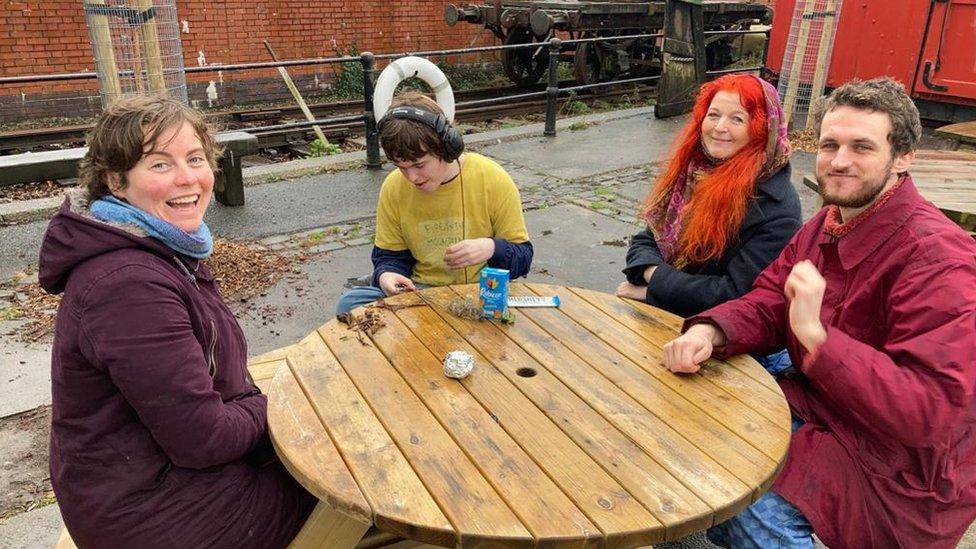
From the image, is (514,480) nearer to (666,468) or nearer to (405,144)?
(666,468)

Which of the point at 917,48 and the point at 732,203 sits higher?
the point at 917,48

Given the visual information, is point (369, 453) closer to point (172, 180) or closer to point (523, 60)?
point (172, 180)

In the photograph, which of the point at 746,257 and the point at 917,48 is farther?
the point at 917,48

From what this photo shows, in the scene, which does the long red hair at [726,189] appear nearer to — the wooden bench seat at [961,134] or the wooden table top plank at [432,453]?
the wooden table top plank at [432,453]

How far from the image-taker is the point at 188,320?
5.64 feet

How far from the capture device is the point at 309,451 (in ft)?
5.69

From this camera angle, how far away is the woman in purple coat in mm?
1632

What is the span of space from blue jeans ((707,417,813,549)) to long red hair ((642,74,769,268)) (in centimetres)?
100

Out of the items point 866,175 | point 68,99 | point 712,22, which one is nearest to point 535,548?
point 866,175

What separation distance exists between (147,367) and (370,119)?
559 cm

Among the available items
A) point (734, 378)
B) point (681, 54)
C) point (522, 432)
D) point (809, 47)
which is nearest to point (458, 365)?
point (522, 432)

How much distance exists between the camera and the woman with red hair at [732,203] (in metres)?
2.63

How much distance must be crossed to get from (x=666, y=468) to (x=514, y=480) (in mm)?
344

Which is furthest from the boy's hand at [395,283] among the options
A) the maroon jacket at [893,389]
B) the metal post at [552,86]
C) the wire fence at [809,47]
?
the wire fence at [809,47]
